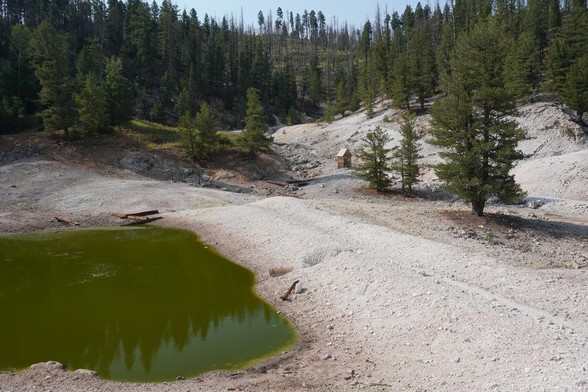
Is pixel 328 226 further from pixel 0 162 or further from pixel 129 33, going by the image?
pixel 129 33

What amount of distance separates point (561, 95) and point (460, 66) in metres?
26.1

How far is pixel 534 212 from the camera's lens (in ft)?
95.8

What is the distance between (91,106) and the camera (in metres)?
45.1

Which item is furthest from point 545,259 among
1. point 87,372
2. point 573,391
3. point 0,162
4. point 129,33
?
point 129,33

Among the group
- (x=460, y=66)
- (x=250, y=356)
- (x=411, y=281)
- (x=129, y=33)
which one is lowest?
(x=250, y=356)

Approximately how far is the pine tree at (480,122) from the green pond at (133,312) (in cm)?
1377

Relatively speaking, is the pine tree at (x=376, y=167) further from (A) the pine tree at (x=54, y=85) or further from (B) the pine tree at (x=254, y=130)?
(A) the pine tree at (x=54, y=85)

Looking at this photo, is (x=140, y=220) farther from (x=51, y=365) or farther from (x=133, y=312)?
(x=51, y=365)

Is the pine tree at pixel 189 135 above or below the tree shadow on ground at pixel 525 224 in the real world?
above

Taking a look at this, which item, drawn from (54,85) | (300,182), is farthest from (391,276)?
(54,85)

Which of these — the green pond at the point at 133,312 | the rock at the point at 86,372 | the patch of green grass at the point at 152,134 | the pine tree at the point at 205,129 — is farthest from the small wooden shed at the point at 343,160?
the rock at the point at 86,372

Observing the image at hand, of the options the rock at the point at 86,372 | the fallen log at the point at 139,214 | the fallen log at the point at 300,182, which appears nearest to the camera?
the rock at the point at 86,372

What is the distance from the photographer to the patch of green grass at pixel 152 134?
48188 millimetres

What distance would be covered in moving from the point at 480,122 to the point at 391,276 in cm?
1346
